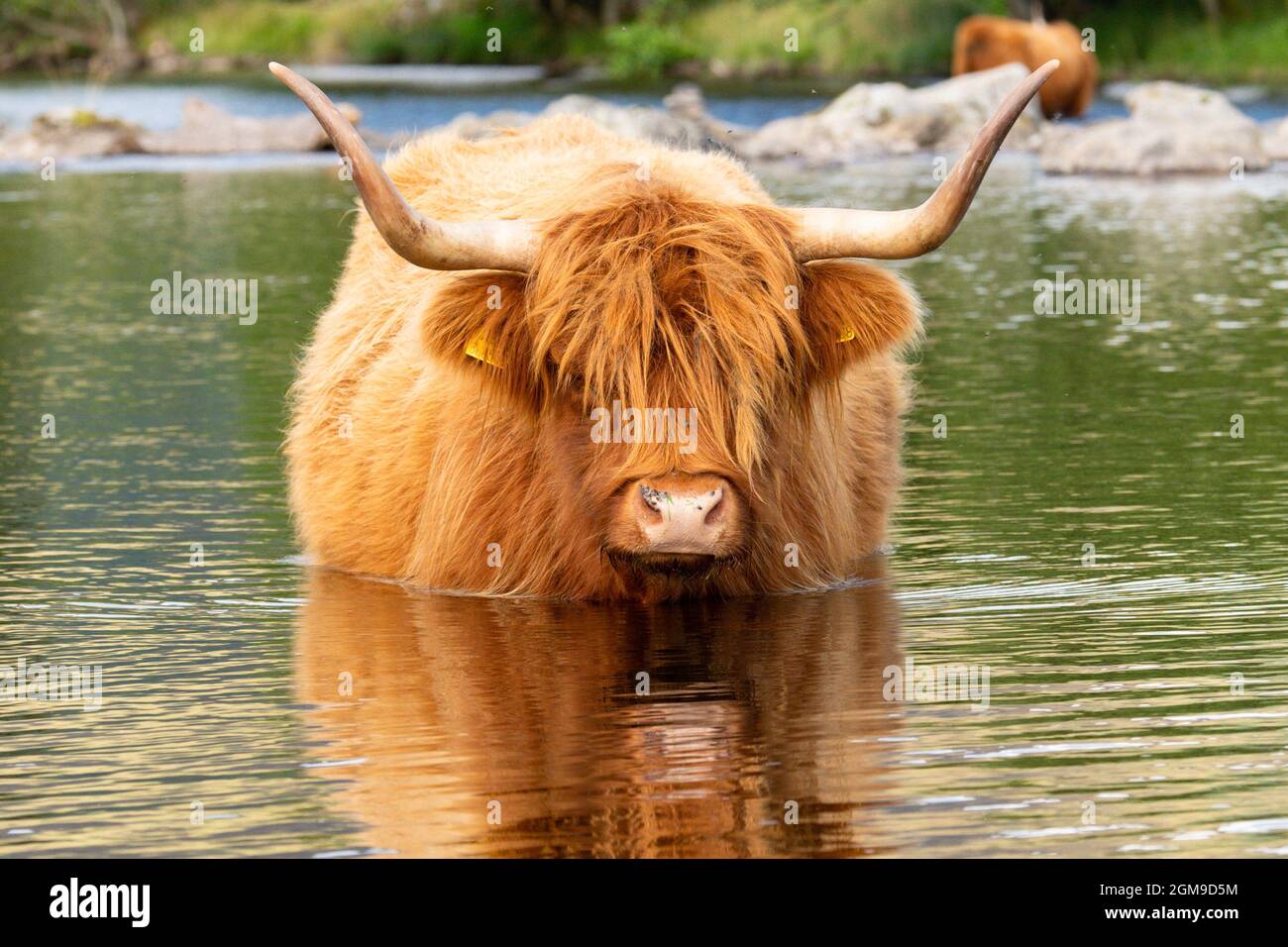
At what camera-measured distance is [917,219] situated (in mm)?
6352

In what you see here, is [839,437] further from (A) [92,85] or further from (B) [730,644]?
(A) [92,85]

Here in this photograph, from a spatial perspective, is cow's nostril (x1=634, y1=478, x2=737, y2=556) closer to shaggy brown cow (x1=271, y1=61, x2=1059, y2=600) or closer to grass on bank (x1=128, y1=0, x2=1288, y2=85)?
shaggy brown cow (x1=271, y1=61, x2=1059, y2=600)

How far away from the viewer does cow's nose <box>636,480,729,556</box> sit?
6000 mm

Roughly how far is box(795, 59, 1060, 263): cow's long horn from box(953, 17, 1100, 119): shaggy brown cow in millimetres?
26814

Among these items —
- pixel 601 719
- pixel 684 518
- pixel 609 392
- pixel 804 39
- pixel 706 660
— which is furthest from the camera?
pixel 804 39

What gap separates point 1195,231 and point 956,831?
48.9 feet

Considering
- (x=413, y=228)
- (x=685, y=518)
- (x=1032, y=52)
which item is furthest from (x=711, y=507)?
(x=1032, y=52)

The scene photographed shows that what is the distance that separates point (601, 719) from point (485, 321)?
1.49 m

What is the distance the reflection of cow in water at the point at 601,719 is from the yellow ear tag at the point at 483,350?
0.74 meters

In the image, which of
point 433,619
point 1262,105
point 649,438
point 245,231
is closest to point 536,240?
point 649,438

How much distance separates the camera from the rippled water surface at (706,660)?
464cm

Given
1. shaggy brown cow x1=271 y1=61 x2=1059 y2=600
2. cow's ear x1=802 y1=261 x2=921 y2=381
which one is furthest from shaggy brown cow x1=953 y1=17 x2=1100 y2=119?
cow's ear x1=802 y1=261 x2=921 y2=381

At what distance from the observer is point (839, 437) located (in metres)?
7.54

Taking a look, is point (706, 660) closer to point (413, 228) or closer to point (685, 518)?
point (685, 518)
